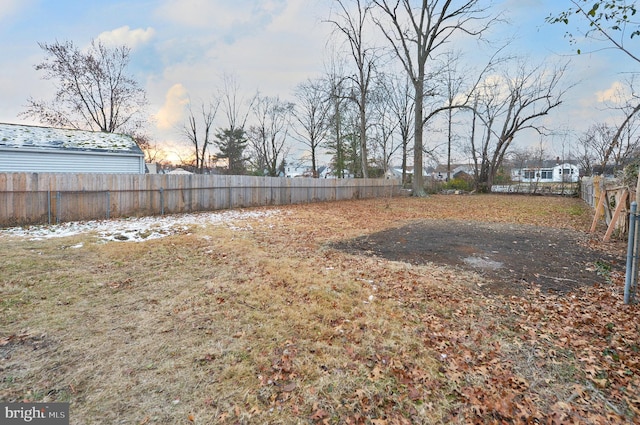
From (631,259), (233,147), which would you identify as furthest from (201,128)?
(631,259)

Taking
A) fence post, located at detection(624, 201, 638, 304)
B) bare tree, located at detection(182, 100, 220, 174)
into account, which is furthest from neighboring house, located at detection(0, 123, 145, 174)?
fence post, located at detection(624, 201, 638, 304)

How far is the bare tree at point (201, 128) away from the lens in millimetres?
27719

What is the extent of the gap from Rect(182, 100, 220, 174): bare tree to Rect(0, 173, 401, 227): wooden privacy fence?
55.6 feet

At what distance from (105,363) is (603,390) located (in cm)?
378

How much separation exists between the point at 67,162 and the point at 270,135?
19879 mm

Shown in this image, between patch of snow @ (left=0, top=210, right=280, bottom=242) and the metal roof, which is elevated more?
the metal roof

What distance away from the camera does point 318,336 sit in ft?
8.90

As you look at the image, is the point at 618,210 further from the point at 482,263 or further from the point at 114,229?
the point at 114,229

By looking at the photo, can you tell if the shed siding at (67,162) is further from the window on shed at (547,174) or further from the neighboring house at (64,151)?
the window on shed at (547,174)

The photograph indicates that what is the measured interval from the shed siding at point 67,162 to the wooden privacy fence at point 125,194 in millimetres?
4380

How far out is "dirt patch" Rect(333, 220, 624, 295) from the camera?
4.28m

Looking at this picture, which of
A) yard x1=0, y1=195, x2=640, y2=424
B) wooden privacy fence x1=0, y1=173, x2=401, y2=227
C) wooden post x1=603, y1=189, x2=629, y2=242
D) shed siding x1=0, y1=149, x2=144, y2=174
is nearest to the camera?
yard x1=0, y1=195, x2=640, y2=424

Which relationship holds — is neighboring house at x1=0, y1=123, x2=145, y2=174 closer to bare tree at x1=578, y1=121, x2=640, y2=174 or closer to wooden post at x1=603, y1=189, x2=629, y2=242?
wooden post at x1=603, y1=189, x2=629, y2=242

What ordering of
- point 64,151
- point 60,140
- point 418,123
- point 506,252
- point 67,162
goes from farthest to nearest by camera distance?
point 418,123
point 60,140
point 67,162
point 64,151
point 506,252
